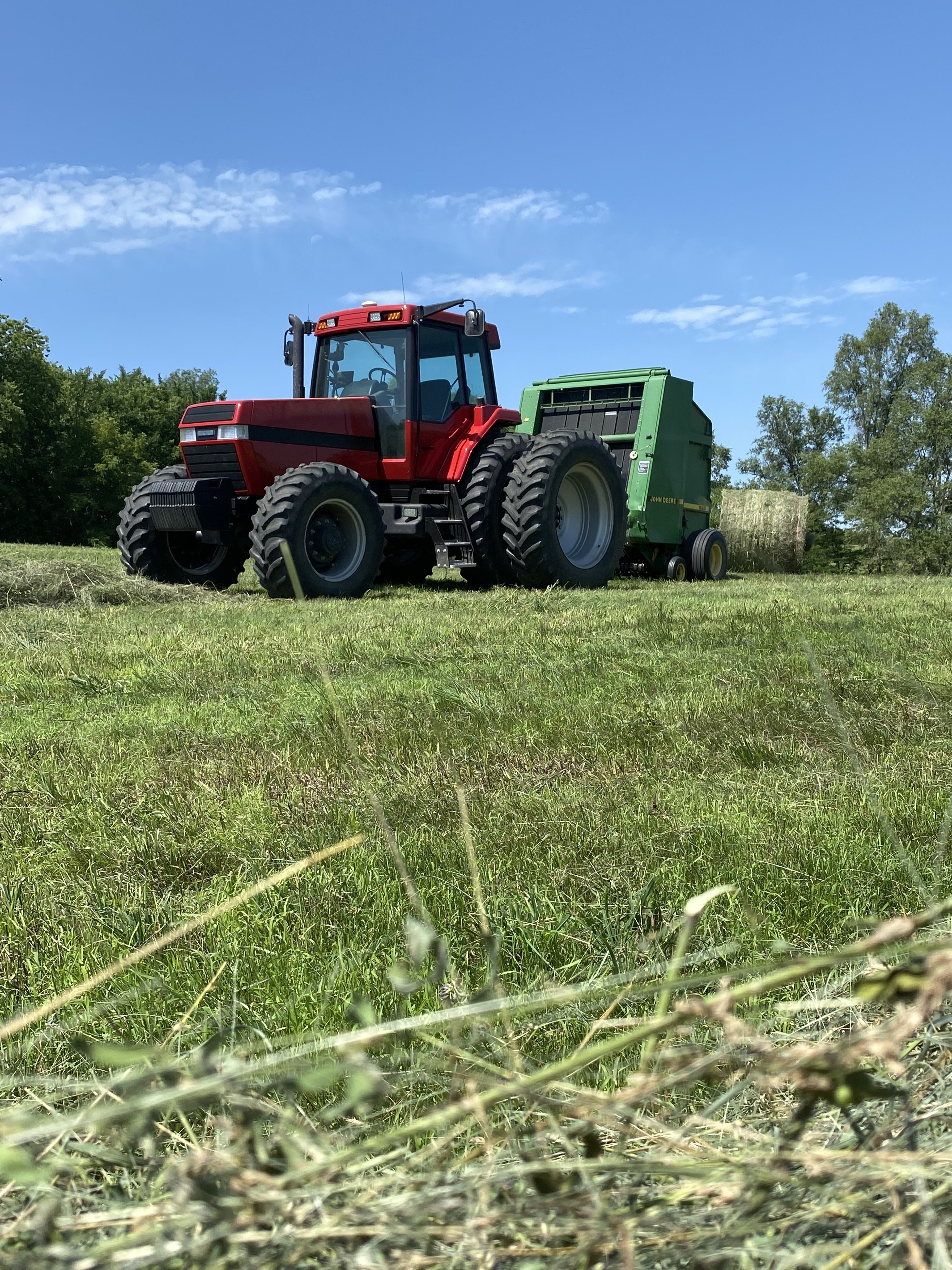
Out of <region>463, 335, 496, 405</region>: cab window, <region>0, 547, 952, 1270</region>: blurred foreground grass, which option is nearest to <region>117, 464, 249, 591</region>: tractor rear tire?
<region>463, 335, 496, 405</region>: cab window

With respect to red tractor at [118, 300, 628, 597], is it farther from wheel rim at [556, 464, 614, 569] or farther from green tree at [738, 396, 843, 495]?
green tree at [738, 396, 843, 495]

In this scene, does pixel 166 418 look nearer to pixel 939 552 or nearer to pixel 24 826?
pixel 939 552

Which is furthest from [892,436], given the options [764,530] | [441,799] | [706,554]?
[441,799]

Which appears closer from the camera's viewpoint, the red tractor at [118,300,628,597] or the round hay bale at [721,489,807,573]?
the red tractor at [118,300,628,597]

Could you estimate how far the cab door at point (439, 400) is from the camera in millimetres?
9586

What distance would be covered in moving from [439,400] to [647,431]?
3325mm

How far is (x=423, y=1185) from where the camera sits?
0.73m

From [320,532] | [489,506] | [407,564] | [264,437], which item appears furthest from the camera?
[407,564]

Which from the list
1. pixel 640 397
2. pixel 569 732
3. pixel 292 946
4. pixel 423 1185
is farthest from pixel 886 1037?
pixel 640 397

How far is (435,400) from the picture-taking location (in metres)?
9.76

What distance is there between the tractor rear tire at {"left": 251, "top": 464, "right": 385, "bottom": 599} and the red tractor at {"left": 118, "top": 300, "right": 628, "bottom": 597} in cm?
1

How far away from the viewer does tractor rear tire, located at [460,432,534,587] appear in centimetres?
936

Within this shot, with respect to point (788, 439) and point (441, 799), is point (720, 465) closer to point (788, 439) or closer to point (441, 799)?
point (788, 439)

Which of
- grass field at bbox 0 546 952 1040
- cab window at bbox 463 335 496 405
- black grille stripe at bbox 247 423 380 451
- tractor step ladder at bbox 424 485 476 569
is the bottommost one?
grass field at bbox 0 546 952 1040
